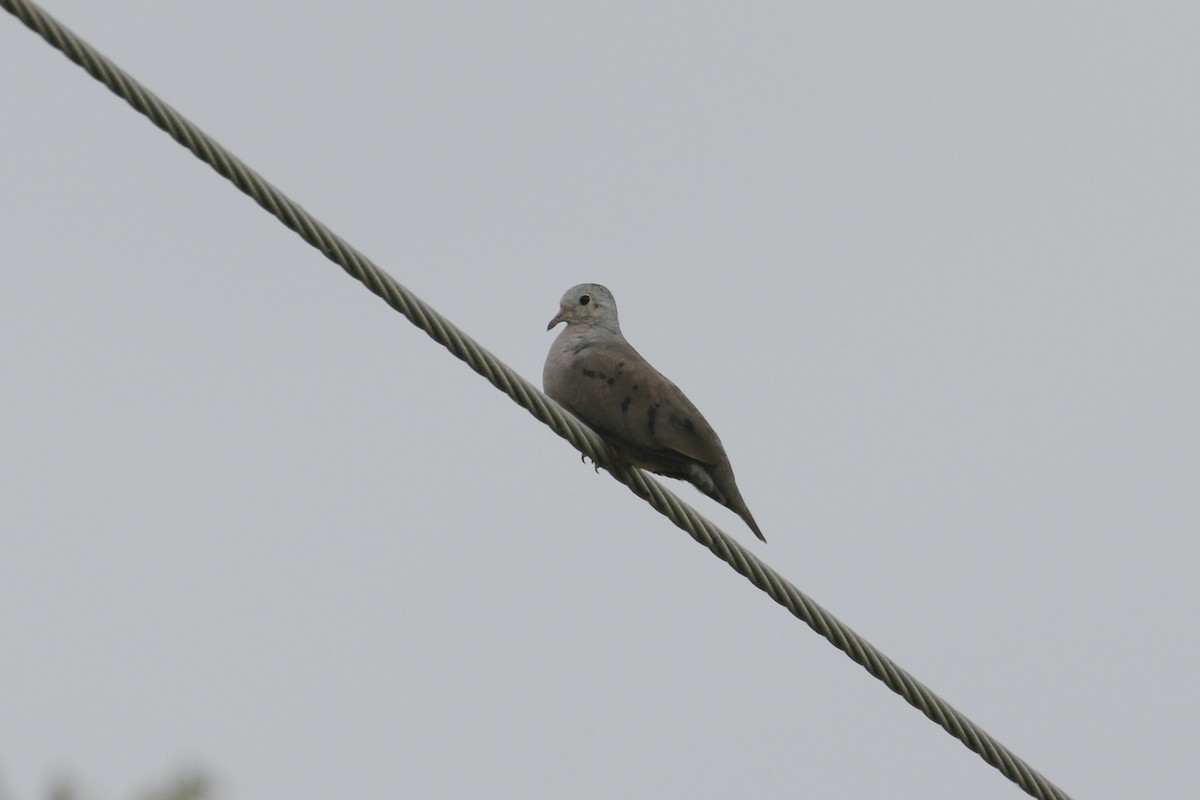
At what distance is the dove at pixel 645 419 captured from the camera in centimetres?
601

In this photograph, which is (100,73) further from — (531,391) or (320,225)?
(531,391)

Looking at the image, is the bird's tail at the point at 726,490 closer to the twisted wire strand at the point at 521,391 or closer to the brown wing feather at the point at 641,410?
the brown wing feather at the point at 641,410

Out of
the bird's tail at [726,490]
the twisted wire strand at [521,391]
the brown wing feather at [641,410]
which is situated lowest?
the twisted wire strand at [521,391]

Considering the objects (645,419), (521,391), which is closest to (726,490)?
(645,419)

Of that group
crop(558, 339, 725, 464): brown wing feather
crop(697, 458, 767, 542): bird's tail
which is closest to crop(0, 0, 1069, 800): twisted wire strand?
crop(558, 339, 725, 464): brown wing feather

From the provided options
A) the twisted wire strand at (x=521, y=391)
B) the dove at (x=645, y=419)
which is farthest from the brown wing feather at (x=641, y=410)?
the twisted wire strand at (x=521, y=391)

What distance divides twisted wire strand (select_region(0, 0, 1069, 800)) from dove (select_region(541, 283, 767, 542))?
58 centimetres

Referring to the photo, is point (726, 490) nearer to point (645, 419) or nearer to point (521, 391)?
point (645, 419)

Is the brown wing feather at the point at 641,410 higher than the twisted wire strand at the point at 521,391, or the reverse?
the brown wing feather at the point at 641,410

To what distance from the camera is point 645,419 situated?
19.7 feet

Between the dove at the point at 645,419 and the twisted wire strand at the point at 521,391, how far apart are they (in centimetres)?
58

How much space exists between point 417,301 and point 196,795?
6.65ft

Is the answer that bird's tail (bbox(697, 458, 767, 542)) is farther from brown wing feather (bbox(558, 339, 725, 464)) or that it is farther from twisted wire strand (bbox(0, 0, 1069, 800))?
twisted wire strand (bbox(0, 0, 1069, 800))

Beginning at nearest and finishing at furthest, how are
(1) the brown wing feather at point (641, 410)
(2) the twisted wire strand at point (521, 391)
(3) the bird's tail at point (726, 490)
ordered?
(2) the twisted wire strand at point (521, 391)
(1) the brown wing feather at point (641, 410)
(3) the bird's tail at point (726, 490)
